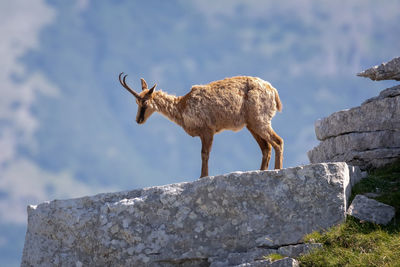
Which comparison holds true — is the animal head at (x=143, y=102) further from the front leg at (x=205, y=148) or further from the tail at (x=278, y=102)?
the tail at (x=278, y=102)

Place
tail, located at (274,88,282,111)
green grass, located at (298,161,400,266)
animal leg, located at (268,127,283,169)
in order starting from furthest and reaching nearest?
tail, located at (274,88,282,111) → animal leg, located at (268,127,283,169) → green grass, located at (298,161,400,266)

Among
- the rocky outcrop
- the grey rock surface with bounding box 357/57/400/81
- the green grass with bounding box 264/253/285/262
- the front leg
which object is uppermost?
the grey rock surface with bounding box 357/57/400/81

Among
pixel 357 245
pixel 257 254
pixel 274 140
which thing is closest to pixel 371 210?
pixel 357 245

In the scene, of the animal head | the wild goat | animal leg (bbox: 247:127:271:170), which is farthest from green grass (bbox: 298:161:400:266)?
the animal head

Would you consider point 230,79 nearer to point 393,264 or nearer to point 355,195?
point 355,195

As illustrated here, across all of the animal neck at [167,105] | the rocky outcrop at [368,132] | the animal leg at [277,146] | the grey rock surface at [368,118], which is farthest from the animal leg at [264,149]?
the grey rock surface at [368,118]

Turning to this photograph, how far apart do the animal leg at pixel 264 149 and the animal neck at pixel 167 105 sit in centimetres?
165

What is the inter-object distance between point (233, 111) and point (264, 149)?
1064mm

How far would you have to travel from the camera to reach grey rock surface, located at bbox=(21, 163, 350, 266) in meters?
8.38

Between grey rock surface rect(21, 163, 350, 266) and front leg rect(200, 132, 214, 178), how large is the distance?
1.42 m

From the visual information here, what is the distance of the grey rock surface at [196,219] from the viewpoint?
838 cm

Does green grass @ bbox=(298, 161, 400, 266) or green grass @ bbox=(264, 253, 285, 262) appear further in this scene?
green grass @ bbox=(264, 253, 285, 262)

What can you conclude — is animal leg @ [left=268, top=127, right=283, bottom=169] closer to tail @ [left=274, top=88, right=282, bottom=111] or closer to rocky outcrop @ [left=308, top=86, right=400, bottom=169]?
tail @ [left=274, top=88, right=282, bottom=111]

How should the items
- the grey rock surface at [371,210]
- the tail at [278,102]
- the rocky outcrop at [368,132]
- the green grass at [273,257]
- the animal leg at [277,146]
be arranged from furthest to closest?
the rocky outcrop at [368,132], the tail at [278,102], the animal leg at [277,146], the grey rock surface at [371,210], the green grass at [273,257]
